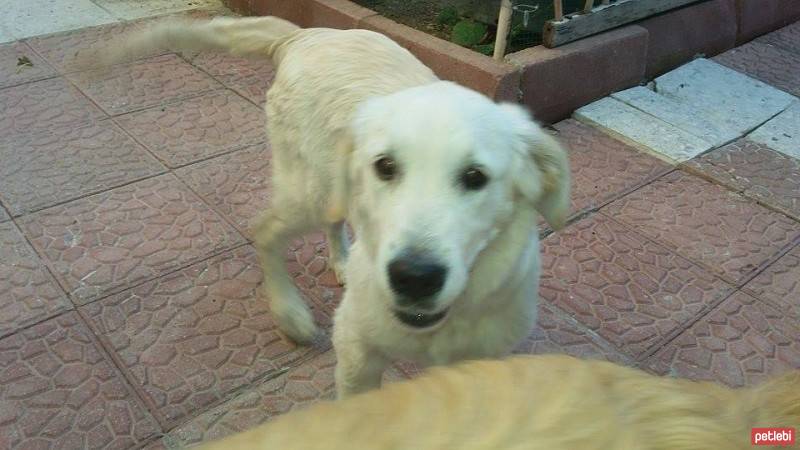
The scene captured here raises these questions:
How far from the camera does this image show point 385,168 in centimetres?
171

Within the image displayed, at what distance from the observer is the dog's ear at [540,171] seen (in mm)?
1836

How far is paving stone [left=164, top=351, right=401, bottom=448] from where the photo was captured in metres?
2.17

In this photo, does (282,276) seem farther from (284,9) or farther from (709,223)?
(284,9)

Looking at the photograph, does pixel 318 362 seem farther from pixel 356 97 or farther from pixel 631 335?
pixel 631 335

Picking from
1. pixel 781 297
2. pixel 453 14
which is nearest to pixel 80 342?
pixel 781 297

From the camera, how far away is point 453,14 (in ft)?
15.2

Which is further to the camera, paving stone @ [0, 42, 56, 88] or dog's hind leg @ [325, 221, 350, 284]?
paving stone @ [0, 42, 56, 88]

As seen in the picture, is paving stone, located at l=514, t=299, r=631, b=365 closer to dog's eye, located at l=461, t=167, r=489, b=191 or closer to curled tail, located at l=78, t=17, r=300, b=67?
dog's eye, located at l=461, t=167, r=489, b=191

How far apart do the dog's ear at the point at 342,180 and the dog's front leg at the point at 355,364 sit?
1.23 feet

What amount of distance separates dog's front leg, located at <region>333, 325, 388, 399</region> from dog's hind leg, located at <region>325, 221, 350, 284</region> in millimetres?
757

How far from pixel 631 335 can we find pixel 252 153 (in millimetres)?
2184

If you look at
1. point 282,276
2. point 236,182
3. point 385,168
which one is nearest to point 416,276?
point 385,168

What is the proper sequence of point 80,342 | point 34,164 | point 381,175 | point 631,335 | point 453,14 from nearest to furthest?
point 381,175 → point 80,342 → point 631,335 → point 34,164 → point 453,14

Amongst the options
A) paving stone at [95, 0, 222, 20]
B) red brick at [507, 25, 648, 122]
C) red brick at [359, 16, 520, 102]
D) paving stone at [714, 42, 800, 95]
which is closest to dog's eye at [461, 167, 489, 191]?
red brick at [359, 16, 520, 102]
